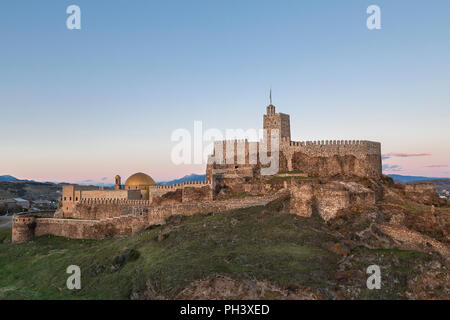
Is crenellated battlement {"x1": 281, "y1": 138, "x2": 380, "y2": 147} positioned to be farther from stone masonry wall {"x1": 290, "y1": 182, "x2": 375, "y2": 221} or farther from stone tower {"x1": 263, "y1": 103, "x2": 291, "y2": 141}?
stone masonry wall {"x1": 290, "y1": 182, "x2": 375, "y2": 221}

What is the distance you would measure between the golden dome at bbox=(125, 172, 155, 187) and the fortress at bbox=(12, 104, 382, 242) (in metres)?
5.20

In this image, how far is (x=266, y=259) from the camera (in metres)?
31.7

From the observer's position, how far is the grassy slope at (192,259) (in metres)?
30.0

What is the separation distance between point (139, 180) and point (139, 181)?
210mm

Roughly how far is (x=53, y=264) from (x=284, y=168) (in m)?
31.9

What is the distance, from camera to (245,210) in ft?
151

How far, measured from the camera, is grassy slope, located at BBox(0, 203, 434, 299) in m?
30.0

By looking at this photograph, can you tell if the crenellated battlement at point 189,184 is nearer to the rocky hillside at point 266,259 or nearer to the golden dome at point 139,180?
the rocky hillside at point 266,259

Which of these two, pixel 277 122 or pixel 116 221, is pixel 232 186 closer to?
pixel 277 122

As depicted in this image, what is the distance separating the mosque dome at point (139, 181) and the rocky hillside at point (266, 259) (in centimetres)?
2261

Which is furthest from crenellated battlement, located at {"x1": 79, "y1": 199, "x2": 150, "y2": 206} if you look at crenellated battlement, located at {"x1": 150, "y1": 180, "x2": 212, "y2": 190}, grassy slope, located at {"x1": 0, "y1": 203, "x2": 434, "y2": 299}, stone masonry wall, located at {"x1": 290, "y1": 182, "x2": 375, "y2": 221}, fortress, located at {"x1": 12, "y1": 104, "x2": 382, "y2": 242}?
stone masonry wall, located at {"x1": 290, "y1": 182, "x2": 375, "y2": 221}
